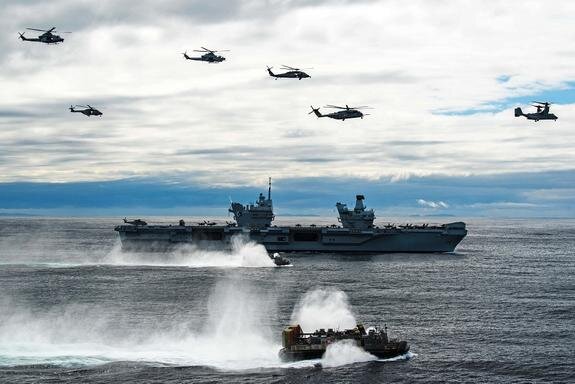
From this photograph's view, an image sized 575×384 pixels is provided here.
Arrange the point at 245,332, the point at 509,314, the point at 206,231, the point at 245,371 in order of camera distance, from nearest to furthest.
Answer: the point at 245,371
the point at 245,332
the point at 509,314
the point at 206,231

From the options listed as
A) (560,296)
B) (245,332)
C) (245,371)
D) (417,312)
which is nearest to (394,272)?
(560,296)

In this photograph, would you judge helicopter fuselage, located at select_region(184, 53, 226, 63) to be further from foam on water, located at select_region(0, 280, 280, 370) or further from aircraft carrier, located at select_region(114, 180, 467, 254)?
aircraft carrier, located at select_region(114, 180, 467, 254)

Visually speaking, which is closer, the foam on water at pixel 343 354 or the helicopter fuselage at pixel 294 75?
the foam on water at pixel 343 354

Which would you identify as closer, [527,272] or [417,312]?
[417,312]

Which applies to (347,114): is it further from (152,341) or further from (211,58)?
(152,341)

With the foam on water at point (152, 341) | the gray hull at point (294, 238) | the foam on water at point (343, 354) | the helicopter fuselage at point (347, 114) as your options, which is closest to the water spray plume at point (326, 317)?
the foam on water at point (152, 341)

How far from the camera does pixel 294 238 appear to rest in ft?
406

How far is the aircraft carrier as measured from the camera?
12081cm

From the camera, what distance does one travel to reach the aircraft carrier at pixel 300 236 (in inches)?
4756

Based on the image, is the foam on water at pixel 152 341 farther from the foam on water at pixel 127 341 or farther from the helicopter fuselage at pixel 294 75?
the helicopter fuselage at pixel 294 75

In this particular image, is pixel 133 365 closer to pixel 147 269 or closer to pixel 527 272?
pixel 147 269

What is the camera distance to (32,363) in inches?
1610

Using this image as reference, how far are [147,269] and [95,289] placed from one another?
24391 mm

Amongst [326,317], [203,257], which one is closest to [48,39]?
[326,317]
